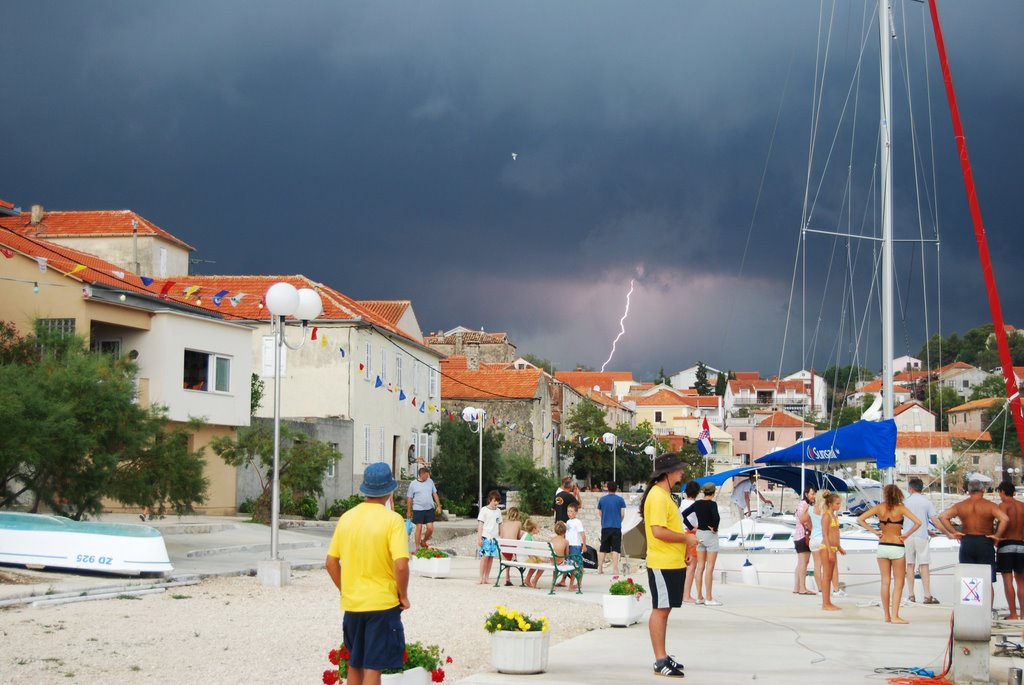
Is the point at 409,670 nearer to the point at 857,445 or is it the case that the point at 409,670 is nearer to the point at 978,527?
the point at 978,527

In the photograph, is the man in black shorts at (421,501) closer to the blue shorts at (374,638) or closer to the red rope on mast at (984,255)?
the red rope on mast at (984,255)

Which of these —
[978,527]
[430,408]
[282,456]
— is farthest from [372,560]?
[430,408]

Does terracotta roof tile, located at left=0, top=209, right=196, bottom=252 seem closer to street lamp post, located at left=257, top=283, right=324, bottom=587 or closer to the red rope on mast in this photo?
street lamp post, located at left=257, top=283, right=324, bottom=587

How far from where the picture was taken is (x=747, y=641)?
12023mm

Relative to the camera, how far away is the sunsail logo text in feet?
77.3

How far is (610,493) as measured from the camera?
19.1 meters

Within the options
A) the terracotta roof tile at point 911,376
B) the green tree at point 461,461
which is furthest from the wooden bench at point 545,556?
the terracotta roof tile at point 911,376

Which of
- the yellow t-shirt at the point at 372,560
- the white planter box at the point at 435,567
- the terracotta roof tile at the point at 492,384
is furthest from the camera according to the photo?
the terracotta roof tile at the point at 492,384

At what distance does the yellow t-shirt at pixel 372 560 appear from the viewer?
6672mm

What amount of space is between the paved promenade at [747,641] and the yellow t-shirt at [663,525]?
0.97m

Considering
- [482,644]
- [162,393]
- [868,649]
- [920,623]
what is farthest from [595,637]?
[162,393]

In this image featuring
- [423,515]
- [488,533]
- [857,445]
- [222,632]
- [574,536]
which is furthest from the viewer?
[857,445]

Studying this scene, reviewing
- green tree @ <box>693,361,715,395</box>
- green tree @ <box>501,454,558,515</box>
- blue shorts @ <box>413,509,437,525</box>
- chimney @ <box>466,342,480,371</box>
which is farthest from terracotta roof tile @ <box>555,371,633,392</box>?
blue shorts @ <box>413,509,437,525</box>

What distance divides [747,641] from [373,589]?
260 inches
